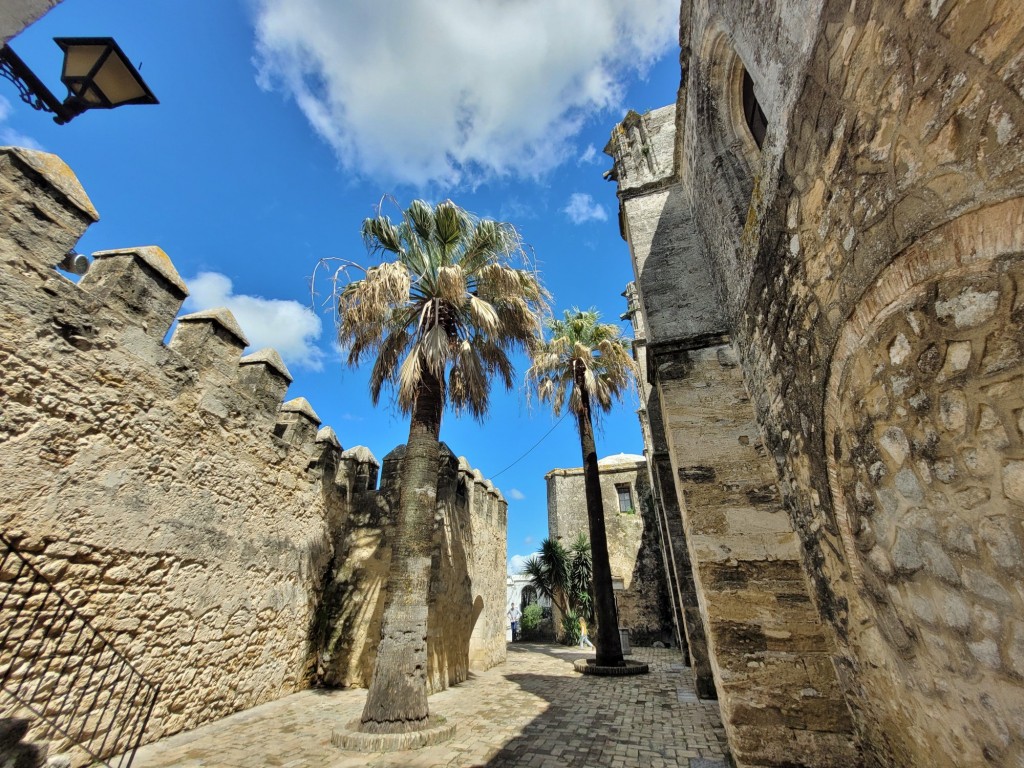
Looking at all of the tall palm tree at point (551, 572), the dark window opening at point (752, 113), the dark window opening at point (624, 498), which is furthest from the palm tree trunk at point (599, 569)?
the dark window opening at point (624, 498)

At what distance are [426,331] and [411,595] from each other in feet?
13.5

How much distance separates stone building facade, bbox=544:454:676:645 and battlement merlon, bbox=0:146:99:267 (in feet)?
57.4

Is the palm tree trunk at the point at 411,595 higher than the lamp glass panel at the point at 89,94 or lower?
lower

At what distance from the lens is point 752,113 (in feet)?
14.3

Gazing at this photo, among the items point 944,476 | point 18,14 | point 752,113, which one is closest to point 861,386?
point 944,476

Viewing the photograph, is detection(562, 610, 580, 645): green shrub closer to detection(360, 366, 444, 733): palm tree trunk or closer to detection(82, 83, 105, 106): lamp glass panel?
detection(360, 366, 444, 733): palm tree trunk

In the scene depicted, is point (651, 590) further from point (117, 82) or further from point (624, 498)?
point (117, 82)

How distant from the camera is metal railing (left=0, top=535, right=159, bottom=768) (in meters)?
3.66

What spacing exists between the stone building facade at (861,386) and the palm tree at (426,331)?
359cm

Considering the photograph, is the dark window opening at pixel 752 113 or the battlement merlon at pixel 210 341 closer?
the dark window opening at pixel 752 113

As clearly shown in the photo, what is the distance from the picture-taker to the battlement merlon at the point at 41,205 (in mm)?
3961

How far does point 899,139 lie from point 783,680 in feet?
12.6

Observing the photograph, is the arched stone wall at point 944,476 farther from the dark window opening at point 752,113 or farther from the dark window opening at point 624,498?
the dark window opening at point 624,498

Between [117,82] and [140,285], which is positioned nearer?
[117,82]
